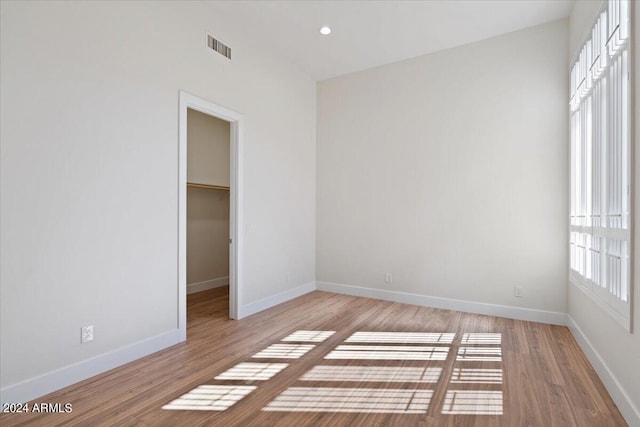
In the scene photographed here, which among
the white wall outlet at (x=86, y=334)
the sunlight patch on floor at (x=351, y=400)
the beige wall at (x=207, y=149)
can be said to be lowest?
the sunlight patch on floor at (x=351, y=400)

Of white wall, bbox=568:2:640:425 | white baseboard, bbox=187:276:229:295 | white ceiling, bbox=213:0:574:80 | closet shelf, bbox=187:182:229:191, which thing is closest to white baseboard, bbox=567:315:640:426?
white wall, bbox=568:2:640:425

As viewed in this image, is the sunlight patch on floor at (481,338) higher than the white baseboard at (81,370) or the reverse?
the reverse

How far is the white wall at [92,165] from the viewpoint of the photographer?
7.36 ft

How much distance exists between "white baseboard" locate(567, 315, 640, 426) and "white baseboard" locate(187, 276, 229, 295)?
5.07 m

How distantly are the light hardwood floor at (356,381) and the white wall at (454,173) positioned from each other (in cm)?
85

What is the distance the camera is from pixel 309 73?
17.8 ft

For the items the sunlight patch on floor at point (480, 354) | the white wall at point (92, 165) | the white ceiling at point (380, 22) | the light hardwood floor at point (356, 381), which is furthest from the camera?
the white ceiling at point (380, 22)

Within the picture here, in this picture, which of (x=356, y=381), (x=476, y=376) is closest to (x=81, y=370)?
(x=356, y=381)

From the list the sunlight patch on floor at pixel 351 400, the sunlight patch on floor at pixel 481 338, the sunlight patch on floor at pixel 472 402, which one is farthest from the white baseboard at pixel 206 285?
the sunlight patch on floor at pixel 472 402

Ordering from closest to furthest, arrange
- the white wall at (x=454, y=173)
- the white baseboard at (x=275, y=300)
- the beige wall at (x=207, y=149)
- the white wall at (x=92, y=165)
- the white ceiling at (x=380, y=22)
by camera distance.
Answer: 1. the white wall at (x=92, y=165)
2. the white ceiling at (x=380, y=22)
3. the white wall at (x=454, y=173)
4. the white baseboard at (x=275, y=300)
5. the beige wall at (x=207, y=149)

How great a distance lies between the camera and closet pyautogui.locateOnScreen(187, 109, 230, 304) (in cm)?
537

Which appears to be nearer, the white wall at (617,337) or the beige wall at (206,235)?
the white wall at (617,337)

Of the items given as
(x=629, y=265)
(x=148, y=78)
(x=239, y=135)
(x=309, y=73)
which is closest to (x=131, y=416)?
(x=148, y=78)

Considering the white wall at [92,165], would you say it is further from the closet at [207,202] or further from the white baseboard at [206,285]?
the white baseboard at [206,285]
